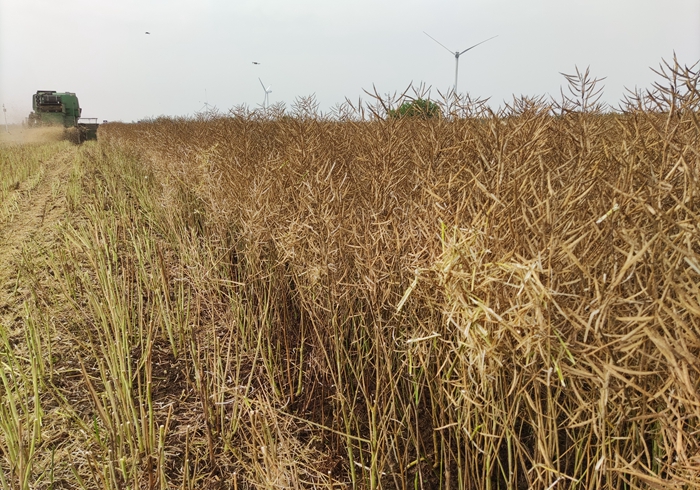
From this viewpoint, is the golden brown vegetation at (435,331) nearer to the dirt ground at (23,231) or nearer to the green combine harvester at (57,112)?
the dirt ground at (23,231)

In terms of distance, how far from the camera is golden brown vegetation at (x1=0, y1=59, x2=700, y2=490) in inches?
42.3

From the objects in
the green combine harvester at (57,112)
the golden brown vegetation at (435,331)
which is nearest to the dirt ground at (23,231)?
the golden brown vegetation at (435,331)

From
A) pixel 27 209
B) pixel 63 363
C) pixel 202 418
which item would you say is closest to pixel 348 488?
pixel 202 418

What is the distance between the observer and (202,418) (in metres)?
2.30

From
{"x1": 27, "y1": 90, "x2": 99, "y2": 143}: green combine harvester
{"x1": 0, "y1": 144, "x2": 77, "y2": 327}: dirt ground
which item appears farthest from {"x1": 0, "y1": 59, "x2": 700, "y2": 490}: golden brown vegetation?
{"x1": 27, "y1": 90, "x2": 99, "y2": 143}: green combine harvester

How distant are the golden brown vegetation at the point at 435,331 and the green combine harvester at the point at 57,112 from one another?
60.4 feet

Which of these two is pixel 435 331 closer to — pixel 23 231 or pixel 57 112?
pixel 23 231

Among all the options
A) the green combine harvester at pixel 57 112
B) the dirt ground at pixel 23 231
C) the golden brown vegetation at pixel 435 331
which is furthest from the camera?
the green combine harvester at pixel 57 112

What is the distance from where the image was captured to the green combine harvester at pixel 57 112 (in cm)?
1909

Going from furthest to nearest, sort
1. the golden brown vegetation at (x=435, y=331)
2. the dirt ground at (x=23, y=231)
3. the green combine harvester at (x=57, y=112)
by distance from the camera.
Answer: the green combine harvester at (x=57, y=112)
the dirt ground at (x=23, y=231)
the golden brown vegetation at (x=435, y=331)

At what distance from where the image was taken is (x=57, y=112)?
1931 cm

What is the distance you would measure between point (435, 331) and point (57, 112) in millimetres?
21854

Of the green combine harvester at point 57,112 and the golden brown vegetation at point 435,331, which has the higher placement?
the green combine harvester at point 57,112

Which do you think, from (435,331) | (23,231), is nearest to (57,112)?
(23,231)
